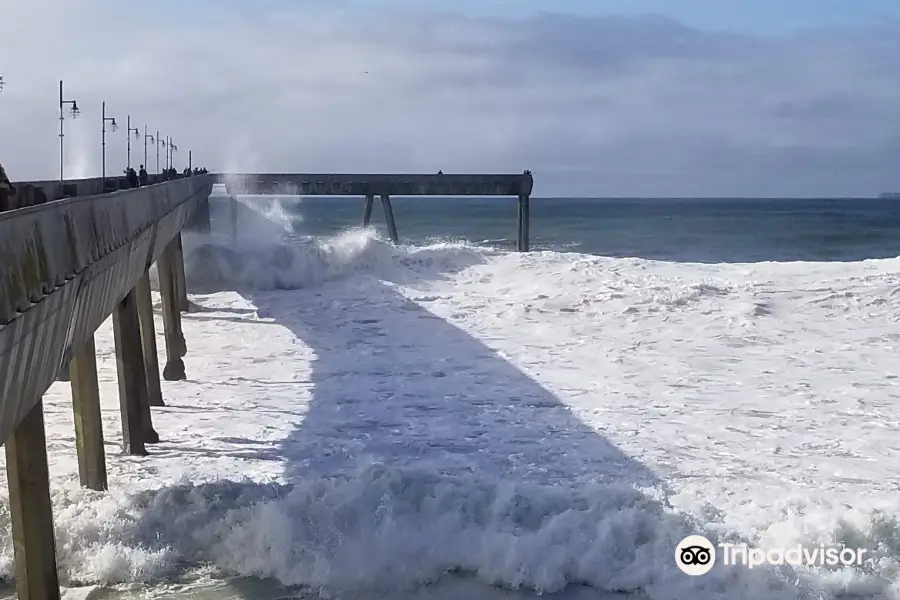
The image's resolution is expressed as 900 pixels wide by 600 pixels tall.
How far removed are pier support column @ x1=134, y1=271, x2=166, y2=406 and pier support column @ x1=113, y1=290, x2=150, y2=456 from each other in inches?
54.1

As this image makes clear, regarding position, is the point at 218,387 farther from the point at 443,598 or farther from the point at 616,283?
the point at 616,283

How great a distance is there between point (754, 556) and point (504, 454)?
3.31 metres

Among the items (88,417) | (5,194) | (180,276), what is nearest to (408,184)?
(180,276)

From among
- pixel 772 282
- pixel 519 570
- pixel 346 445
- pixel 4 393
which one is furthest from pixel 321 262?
pixel 4 393

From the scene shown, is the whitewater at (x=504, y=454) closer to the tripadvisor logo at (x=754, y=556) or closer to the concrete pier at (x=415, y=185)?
the tripadvisor logo at (x=754, y=556)

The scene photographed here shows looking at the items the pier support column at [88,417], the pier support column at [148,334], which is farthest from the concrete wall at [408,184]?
the pier support column at [88,417]

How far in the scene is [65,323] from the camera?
5484mm

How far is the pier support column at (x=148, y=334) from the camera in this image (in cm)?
1159

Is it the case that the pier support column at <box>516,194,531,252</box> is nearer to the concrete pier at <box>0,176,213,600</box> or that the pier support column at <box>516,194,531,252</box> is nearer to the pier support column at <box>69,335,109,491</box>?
the concrete pier at <box>0,176,213,600</box>

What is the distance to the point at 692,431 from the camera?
10852mm

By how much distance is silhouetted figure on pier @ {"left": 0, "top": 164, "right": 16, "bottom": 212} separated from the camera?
6566mm

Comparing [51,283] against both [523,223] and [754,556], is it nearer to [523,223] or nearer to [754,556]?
[754,556]

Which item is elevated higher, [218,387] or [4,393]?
[4,393]

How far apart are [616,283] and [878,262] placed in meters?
8.25
